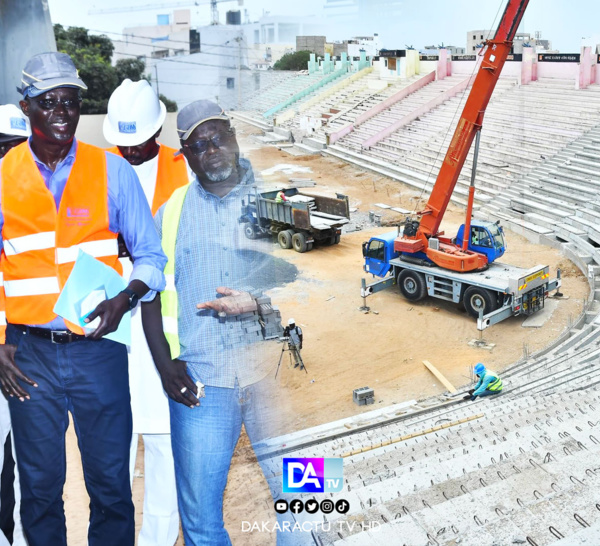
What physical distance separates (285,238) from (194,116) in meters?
14.1

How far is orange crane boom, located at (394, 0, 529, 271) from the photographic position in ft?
41.9

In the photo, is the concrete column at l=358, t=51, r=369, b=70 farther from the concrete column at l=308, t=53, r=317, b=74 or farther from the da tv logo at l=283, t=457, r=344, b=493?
the da tv logo at l=283, t=457, r=344, b=493

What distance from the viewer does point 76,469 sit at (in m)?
4.10

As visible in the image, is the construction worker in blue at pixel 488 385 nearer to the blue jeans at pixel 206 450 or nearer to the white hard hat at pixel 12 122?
the blue jeans at pixel 206 450

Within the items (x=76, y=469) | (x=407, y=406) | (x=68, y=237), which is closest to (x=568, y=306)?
(x=407, y=406)

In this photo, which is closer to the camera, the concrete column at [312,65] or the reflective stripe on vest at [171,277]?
the reflective stripe on vest at [171,277]

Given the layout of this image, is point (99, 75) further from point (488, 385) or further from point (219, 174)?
point (488, 385)

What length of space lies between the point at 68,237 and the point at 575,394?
5.83 m

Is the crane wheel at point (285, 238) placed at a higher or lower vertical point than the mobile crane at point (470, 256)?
lower

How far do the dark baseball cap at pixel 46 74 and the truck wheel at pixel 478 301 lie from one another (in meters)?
10.1

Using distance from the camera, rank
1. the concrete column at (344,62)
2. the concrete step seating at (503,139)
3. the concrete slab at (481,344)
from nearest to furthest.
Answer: the concrete slab at (481,344) → the concrete step seating at (503,139) → the concrete column at (344,62)

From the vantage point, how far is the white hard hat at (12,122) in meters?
3.67

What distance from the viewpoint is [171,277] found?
3035mm

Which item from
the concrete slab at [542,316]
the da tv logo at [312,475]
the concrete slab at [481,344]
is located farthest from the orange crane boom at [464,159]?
the da tv logo at [312,475]
